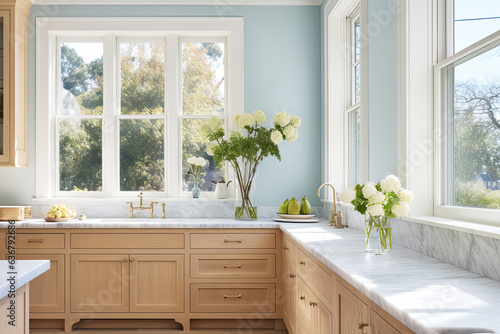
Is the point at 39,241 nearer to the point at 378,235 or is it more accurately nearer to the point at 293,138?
the point at 293,138

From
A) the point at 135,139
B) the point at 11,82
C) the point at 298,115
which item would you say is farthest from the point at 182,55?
the point at 11,82

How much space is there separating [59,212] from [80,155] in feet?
2.21

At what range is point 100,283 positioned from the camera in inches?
131

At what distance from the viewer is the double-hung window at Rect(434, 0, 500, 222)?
5.51 ft

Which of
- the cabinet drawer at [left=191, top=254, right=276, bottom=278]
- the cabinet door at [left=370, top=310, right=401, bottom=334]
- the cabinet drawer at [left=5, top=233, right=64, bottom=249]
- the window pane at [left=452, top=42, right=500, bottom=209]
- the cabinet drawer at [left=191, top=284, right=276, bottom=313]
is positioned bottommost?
the cabinet drawer at [left=191, top=284, right=276, bottom=313]

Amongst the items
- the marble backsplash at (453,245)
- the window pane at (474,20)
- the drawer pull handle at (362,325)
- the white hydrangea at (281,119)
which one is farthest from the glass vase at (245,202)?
the drawer pull handle at (362,325)

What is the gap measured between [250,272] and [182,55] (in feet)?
6.64

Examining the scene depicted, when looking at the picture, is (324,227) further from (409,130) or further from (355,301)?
(355,301)

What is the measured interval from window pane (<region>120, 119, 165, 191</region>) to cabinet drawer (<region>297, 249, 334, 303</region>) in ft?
5.96

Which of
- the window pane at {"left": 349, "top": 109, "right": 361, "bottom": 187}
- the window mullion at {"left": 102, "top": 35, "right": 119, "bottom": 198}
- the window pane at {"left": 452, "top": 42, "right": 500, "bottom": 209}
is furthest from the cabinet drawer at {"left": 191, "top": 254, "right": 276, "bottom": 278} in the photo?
the window pane at {"left": 452, "top": 42, "right": 500, "bottom": 209}

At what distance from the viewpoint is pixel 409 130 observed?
2107 millimetres

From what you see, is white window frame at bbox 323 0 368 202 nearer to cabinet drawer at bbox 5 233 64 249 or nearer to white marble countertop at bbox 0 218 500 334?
white marble countertop at bbox 0 218 500 334

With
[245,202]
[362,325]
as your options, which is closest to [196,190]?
[245,202]

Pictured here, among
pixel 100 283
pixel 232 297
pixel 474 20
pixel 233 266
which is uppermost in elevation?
pixel 474 20
